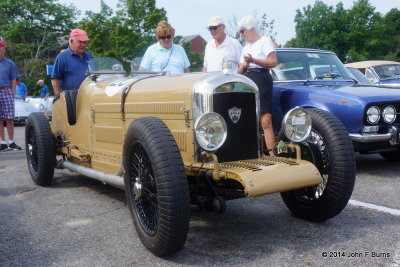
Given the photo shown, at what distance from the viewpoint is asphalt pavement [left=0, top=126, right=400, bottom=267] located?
279 centimetres

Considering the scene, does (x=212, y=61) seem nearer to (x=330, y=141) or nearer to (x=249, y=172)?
(x=330, y=141)

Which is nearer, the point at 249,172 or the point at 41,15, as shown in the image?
the point at 249,172

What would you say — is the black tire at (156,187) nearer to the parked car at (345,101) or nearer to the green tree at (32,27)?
the parked car at (345,101)

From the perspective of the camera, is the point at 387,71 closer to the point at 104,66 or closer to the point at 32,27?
the point at 104,66

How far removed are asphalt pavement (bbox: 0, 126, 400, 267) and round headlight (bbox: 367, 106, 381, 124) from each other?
780 mm

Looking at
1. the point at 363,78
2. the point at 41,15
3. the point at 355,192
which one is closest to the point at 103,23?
the point at 41,15

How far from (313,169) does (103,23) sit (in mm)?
33237

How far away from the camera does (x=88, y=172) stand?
4.46 meters

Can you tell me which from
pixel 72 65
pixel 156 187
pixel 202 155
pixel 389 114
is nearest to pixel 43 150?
pixel 72 65

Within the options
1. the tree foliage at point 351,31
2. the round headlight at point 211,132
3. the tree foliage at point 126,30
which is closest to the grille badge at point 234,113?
the round headlight at point 211,132

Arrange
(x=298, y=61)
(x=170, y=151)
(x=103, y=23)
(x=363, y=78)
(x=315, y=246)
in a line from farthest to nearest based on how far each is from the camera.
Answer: (x=103, y=23) < (x=363, y=78) < (x=298, y=61) < (x=315, y=246) < (x=170, y=151)

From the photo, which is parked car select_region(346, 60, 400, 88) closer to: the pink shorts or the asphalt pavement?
the asphalt pavement

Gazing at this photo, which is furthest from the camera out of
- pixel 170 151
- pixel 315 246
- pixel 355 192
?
pixel 355 192

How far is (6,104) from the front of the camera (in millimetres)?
7898
